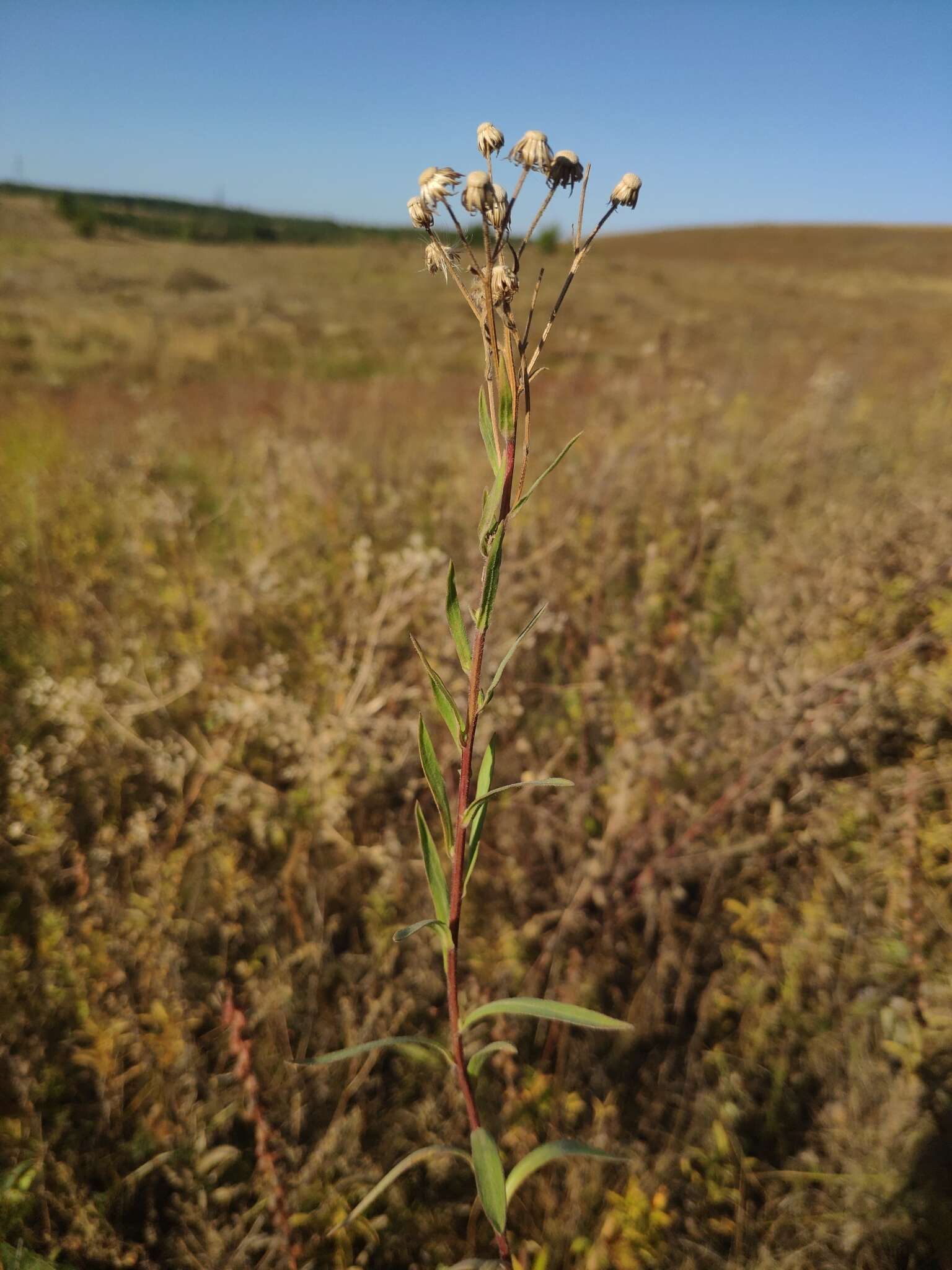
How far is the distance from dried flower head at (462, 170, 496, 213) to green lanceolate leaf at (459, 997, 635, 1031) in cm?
83

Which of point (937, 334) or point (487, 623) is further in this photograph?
point (937, 334)

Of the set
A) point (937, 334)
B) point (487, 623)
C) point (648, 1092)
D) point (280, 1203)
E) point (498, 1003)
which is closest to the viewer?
point (487, 623)

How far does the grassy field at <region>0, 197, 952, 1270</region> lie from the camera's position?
1.44 metres

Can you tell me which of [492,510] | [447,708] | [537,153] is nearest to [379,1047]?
[447,708]

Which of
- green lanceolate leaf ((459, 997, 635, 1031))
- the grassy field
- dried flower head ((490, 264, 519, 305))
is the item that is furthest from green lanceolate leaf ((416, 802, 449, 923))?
the grassy field

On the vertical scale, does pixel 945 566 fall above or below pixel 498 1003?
above

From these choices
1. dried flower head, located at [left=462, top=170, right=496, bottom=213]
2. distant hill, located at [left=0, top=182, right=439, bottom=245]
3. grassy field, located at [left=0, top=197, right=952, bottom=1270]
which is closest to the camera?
dried flower head, located at [left=462, top=170, right=496, bottom=213]

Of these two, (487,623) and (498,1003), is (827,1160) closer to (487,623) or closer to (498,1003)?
(498,1003)

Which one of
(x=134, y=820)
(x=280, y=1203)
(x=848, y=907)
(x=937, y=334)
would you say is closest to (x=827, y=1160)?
(x=848, y=907)

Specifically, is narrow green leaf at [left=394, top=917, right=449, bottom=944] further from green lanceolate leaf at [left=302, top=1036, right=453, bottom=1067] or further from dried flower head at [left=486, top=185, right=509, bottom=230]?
dried flower head at [left=486, top=185, right=509, bottom=230]

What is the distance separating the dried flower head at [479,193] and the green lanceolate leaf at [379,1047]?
88 cm

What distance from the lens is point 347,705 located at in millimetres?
2115

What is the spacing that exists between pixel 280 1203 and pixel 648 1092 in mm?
898

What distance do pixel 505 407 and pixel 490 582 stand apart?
18 cm
